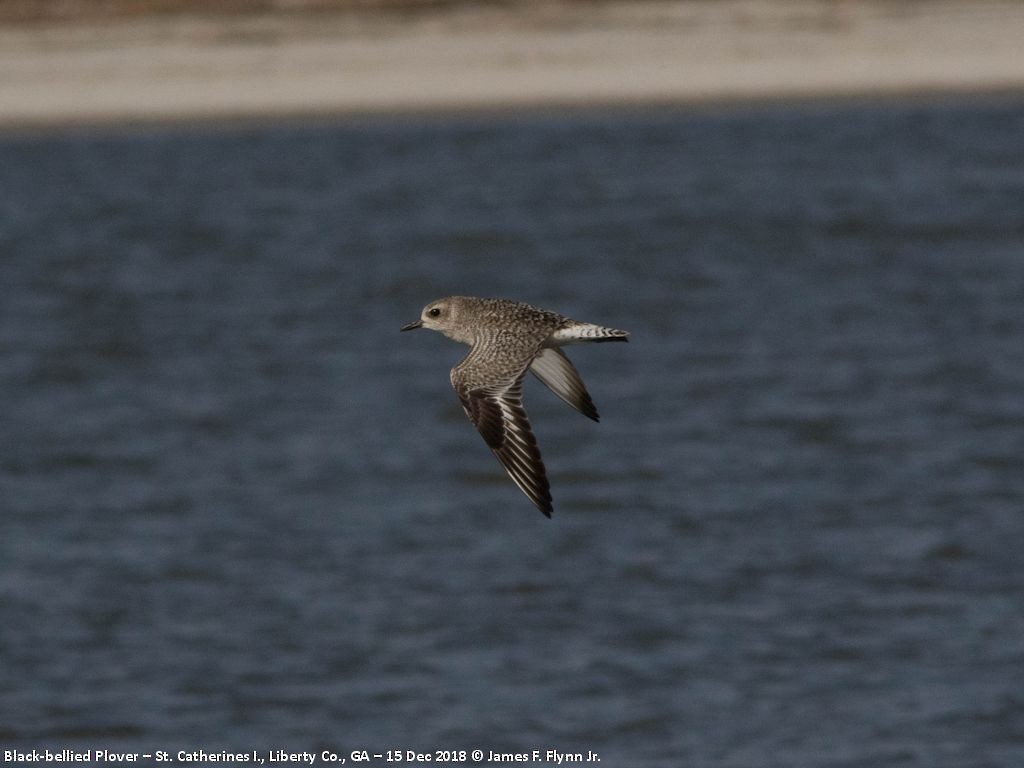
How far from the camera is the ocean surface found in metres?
Result: 15.5

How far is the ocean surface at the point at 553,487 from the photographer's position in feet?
50.8

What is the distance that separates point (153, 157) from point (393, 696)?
1431 inches

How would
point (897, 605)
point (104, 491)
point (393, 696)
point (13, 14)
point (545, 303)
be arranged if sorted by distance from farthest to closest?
point (13, 14), point (545, 303), point (104, 491), point (897, 605), point (393, 696)

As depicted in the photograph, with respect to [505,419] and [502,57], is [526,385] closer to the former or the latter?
[502,57]

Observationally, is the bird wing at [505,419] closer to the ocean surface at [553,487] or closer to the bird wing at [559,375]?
the bird wing at [559,375]

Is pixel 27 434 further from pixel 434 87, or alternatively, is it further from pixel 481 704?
pixel 434 87

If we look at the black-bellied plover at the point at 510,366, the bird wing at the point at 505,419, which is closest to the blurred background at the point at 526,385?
the black-bellied plover at the point at 510,366

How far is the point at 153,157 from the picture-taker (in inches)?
1977

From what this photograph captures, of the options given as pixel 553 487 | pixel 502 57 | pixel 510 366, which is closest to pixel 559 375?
pixel 510 366

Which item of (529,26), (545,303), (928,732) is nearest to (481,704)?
(928,732)

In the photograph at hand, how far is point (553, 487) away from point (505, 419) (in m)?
13.6

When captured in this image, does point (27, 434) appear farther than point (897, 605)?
Yes

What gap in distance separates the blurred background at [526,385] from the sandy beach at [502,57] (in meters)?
0.09

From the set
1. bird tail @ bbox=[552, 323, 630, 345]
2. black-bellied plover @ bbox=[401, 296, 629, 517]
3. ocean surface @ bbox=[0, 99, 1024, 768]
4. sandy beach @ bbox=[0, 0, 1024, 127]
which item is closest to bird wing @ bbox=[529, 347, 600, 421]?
black-bellied plover @ bbox=[401, 296, 629, 517]
